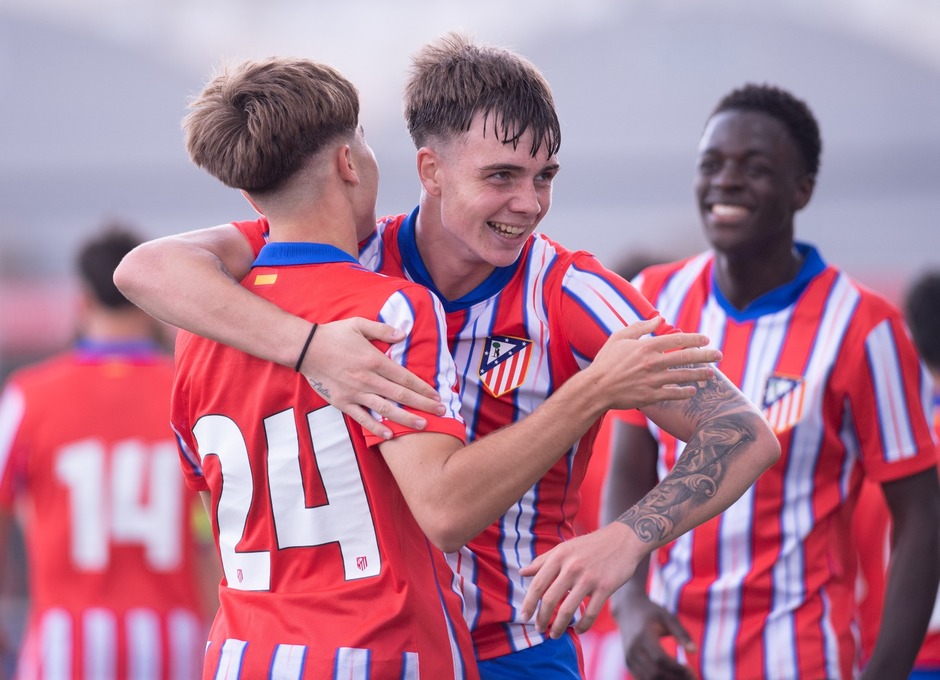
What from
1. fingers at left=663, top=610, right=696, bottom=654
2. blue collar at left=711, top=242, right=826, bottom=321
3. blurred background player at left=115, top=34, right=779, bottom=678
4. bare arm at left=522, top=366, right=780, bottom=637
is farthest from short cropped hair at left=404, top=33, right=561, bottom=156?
fingers at left=663, top=610, right=696, bottom=654

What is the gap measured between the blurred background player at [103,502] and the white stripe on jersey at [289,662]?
8.15 feet

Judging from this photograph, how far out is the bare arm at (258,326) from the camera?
2160 mm

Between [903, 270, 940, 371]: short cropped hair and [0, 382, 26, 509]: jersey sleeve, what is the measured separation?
352 centimetres

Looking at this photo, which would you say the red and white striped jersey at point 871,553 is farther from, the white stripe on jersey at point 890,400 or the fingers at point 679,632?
the fingers at point 679,632

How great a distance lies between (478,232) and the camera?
8.40ft

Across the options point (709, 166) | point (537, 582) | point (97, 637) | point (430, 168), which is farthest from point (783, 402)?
point (97, 637)

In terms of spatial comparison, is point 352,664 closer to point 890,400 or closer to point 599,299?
point 599,299

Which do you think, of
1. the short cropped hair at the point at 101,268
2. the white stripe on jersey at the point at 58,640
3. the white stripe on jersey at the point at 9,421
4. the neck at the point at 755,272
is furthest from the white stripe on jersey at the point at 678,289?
the white stripe on jersey at the point at 58,640

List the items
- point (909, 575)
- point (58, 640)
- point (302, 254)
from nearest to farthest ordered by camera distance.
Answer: point (302, 254) → point (909, 575) → point (58, 640)

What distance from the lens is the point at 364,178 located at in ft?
8.09

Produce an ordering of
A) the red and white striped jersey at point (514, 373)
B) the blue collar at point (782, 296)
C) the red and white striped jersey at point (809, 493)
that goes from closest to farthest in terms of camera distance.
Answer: the red and white striped jersey at point (514, 373), the red and white striped jersey at point (809, 493), the blue collar at point (782, 296)

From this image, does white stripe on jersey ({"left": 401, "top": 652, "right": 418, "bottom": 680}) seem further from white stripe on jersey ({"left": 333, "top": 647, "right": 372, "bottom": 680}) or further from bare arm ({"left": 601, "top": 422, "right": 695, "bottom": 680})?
bare arm ({"left": 601, "top": 422, "right": 695, "bottom": 680})

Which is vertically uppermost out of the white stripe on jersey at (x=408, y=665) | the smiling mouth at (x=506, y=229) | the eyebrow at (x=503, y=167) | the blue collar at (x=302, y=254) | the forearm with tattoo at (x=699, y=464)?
the eyebrow at (x=503, y=167)

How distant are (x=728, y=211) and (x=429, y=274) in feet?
3.74
